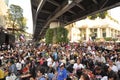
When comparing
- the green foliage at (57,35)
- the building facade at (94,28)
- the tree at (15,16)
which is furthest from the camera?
the tree at (15,16)

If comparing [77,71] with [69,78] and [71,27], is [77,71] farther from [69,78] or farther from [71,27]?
[71,27]

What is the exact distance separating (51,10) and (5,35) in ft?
42.4

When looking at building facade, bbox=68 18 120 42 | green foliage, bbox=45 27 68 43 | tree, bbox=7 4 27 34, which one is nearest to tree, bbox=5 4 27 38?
tree, bbox=7 4 27 34

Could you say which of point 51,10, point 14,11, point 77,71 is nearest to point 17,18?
point 14,11

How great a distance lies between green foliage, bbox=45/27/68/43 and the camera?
32.4 metres

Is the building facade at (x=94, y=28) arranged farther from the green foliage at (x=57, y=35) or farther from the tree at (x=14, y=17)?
the green foliage at (x=57, y=35)

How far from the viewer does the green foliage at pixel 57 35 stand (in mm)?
32375

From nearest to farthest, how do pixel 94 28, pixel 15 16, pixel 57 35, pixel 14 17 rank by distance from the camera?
pixel 57 35
pixel 94 28
pixel 14 17
pixel 15 16

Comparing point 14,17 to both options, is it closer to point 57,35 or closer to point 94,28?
point 94,28

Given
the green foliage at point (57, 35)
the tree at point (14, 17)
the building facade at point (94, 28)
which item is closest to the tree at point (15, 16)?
the tree at point (14, 17)

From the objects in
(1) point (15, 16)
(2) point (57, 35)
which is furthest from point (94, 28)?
(2) point (57, 35)

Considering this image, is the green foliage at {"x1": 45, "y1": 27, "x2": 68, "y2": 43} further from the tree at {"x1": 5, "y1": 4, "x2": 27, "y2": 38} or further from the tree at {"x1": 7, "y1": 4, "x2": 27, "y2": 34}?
the tree at {"x1": 7, "y1": 4, "x2": 27, "y2": 34}

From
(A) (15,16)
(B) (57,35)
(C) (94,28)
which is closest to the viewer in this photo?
(B) (57,35)

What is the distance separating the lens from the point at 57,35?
107 feet
